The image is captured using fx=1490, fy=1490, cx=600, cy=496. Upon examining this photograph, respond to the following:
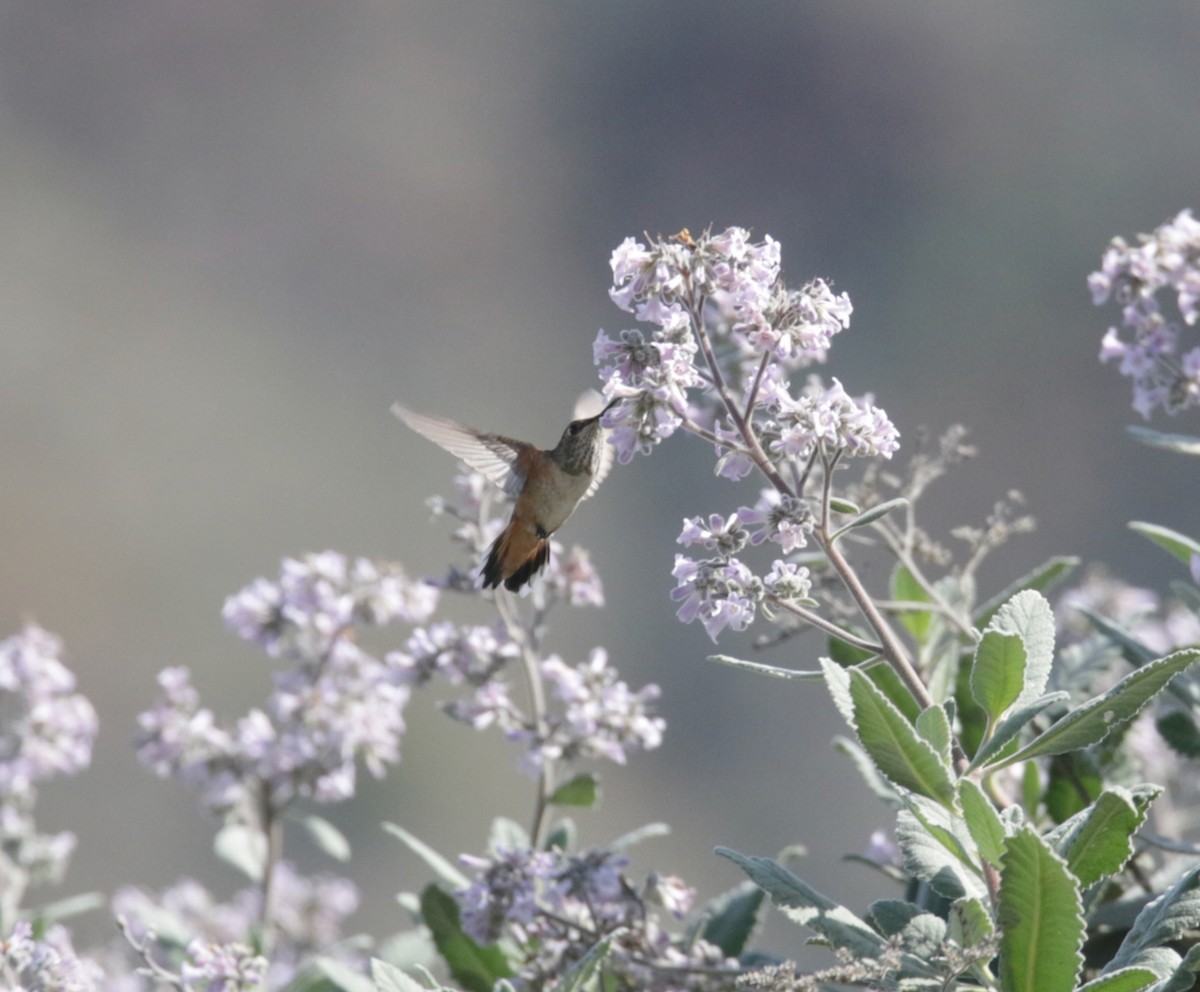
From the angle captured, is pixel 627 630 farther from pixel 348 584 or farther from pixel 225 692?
pixel 348 584

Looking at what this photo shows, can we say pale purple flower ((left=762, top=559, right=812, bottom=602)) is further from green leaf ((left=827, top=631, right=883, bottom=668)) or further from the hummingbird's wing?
the hummingbird's wing

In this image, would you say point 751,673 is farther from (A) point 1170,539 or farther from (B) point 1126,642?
(A) point 1170,539

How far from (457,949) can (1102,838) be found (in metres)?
1.15

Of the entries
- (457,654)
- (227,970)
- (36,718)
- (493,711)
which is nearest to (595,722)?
(493,711)

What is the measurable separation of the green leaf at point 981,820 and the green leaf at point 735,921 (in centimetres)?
76

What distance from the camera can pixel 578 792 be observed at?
2.55 meters

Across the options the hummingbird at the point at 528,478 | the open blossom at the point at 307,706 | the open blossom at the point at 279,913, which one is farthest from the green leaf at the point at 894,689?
the open blossom at the point at 279,913

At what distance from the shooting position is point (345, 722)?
3008mm

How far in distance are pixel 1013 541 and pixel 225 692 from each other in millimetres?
6781

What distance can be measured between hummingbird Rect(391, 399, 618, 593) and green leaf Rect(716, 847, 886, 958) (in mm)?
906

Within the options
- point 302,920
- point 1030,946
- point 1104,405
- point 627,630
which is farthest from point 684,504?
point 1030,946

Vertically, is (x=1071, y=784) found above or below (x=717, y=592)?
below

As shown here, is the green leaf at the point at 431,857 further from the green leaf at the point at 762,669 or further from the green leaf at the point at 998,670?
the green leaf at the point at 998,670

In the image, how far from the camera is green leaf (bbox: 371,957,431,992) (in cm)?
179
